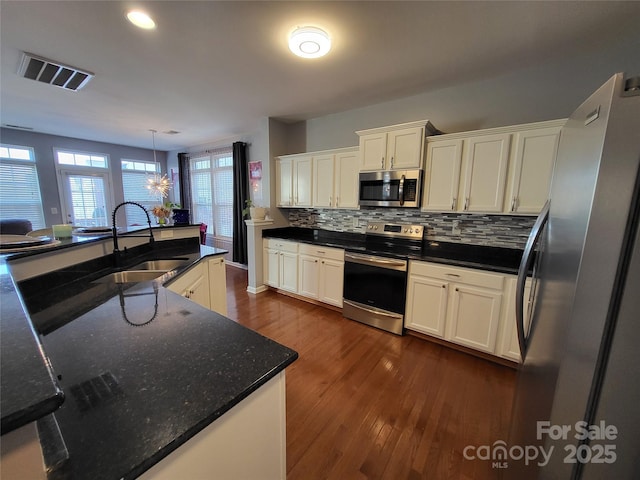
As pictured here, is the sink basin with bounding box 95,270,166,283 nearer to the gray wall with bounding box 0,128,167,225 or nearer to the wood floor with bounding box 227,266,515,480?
the wood floor with bounding box 227,266,515,480

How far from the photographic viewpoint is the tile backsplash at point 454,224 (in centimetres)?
248

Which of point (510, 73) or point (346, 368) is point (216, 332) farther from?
point (510, 73)

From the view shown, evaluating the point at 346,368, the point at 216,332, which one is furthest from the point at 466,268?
the point at 216,332

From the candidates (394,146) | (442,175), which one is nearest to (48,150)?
(394,146)

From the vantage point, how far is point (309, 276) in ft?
11.3

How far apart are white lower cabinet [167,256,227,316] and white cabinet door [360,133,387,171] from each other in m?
1.92

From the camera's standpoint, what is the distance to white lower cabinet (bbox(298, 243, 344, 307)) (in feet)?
10.4

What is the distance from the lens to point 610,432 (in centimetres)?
56

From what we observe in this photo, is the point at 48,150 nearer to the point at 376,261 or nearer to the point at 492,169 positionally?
the point at 376,261

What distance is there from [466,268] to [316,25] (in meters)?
2.28

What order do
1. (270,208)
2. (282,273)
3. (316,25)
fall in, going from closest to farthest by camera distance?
1. (316,25)
2. (282,273)
3. (270,208)

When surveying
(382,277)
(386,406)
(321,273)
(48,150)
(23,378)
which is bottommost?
(386,406)

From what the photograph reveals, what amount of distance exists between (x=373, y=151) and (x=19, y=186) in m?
6.53

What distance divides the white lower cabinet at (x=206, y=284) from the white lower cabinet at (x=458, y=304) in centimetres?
190
